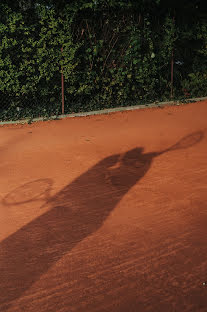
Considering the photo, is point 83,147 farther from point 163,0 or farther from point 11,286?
point 163,0

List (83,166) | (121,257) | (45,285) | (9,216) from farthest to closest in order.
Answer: (83,166), (9,216), (121,257), (45,285)

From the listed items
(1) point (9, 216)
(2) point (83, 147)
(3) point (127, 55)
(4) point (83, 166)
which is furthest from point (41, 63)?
(1) point (9, 216)

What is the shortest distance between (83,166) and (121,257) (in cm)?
289

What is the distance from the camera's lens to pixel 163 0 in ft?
42.0

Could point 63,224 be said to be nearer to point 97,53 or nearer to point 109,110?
point 109,110

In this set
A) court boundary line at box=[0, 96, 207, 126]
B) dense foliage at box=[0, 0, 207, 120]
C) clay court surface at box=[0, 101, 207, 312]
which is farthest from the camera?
dense foliage at box=[0, 0, 207, 120]

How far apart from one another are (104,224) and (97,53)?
807 centimetres

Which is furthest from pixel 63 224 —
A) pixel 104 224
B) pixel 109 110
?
pixel 109 110

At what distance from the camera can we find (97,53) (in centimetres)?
1169

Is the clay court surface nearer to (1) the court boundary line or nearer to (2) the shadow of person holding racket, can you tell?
(2) the shadow of person holding racket

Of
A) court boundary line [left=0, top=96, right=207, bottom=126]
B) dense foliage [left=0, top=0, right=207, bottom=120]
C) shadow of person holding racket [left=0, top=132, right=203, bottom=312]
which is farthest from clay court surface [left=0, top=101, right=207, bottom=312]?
dense foliage [left=0, top=0, right=207, bottom=120]

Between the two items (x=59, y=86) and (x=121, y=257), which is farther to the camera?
(x=59, y=86)

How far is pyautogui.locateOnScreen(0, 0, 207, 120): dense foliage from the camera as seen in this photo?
10.8 meters

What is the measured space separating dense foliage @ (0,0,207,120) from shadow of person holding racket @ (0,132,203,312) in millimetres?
5242
